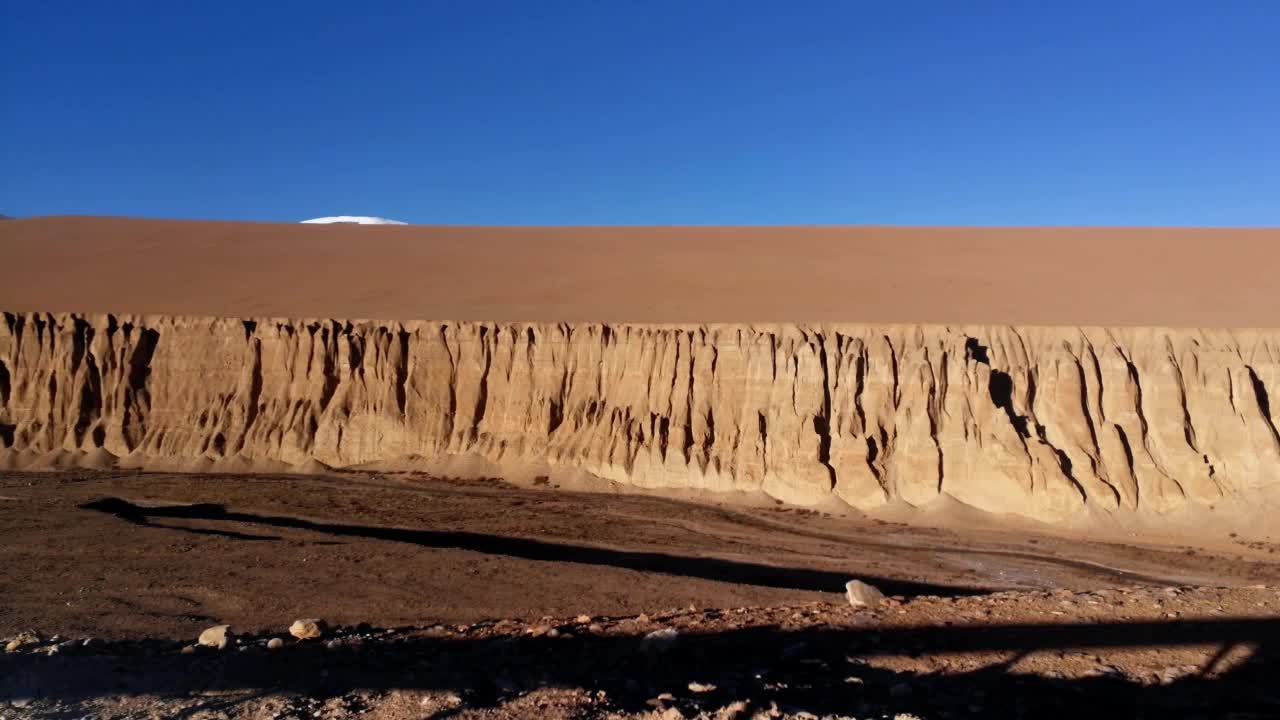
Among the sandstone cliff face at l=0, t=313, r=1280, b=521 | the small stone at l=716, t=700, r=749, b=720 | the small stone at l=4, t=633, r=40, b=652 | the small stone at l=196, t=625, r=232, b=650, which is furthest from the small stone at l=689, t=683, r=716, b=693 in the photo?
the sandstone cliff face at l=0, t=313, r=1280, b=521

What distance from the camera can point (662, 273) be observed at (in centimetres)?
3944

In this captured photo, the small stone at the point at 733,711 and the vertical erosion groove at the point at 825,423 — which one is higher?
the vertical erosion groove at the point at 825,423

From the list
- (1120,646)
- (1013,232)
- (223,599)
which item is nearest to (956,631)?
(1120,646)

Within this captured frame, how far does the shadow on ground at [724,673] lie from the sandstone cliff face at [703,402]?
40.4 ft

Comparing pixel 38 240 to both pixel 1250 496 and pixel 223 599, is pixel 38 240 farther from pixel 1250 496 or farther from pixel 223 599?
pixel 1250 496

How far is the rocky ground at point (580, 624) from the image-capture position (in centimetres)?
689

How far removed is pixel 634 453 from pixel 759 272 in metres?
17.6

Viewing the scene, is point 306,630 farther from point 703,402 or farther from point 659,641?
point 703,402

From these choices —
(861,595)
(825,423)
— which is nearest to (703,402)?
(825,423)

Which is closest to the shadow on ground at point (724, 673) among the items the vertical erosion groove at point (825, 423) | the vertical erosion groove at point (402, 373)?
the vertical erosion groove at point (825, 423)

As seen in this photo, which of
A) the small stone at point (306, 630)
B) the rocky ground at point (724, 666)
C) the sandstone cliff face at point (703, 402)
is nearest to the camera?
the rocky ground at point (724, 666)

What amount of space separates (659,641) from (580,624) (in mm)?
1235

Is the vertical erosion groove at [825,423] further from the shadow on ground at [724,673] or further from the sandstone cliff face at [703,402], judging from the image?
the shadow on ground at [724,673]

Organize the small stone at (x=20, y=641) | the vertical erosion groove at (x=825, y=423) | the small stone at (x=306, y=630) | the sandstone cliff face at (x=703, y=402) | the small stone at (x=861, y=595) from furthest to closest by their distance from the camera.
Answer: the vertical erosion groove at (x=825, y=423) → the sandstone cliff face at (x=703, y=402) → the small stone at (x=861, y=595) → the small stone at (x=306, y=630) → the small stone at (x=20, y=641)
